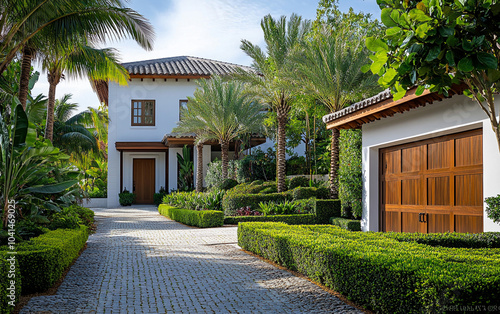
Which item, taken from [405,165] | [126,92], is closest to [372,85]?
[405,165]

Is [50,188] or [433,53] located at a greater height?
[433,53]

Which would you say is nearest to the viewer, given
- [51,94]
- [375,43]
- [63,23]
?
[375,43]

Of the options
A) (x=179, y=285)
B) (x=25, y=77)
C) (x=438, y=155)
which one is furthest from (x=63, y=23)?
(x=438, y=155)

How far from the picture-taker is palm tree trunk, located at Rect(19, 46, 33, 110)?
41.5 ft

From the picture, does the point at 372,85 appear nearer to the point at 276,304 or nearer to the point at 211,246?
the point at 211,246

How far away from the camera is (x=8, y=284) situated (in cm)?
504

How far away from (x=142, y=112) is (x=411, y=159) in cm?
2269

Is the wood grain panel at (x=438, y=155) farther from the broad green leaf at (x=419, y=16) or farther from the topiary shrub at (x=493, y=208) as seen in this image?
the broad green leaf at (x=419, y=16)

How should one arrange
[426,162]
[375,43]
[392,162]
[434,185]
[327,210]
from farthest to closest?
[327,210] < [392,162] < [426,162] < [434,185] < [375,43]

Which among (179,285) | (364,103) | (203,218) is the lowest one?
(179,285)

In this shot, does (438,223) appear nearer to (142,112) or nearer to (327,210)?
(327,210)

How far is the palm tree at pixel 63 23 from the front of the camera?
1104 cm

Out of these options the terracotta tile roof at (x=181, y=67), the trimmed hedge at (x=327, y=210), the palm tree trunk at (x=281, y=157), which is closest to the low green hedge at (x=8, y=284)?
the trimmed hedge at (x=327, y=210)

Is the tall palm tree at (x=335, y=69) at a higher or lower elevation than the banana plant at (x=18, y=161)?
higher
